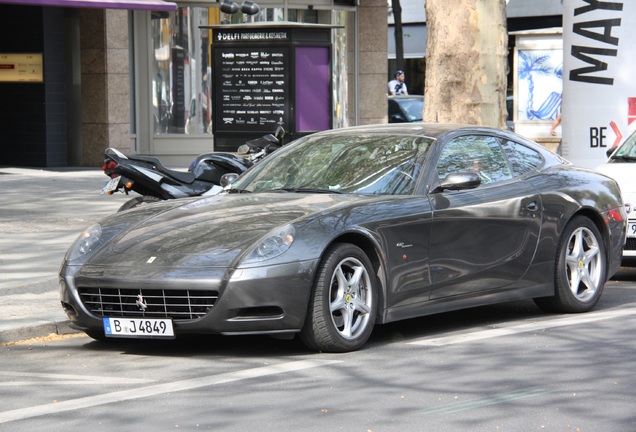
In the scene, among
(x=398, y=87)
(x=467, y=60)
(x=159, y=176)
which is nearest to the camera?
(x=159, y=176)

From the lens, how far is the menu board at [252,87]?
643 inches

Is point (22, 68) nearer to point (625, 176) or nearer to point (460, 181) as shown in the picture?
point (625, 176)

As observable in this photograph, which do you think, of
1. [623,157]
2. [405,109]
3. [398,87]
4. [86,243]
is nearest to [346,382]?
[86,243]

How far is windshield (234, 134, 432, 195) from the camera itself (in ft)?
28.2

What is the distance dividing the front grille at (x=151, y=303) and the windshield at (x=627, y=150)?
19.8 ft

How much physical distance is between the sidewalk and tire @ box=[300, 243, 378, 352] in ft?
6.95

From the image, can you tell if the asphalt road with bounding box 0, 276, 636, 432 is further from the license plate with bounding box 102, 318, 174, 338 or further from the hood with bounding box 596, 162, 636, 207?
the hood with bounding box 596, 162, 636, 207

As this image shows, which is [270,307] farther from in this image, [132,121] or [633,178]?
[132,121]

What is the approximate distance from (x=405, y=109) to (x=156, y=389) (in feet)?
75.0

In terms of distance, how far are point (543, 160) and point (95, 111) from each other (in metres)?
14.5

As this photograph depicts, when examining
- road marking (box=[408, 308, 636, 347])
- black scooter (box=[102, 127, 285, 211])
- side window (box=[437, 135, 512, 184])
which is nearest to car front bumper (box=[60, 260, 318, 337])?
road marking (box=[408, 308, 636, 347])

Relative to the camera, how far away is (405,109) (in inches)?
1153

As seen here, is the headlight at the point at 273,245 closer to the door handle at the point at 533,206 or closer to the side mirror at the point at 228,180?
the side mirror at the point at 228,180

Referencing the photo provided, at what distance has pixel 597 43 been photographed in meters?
15.2
